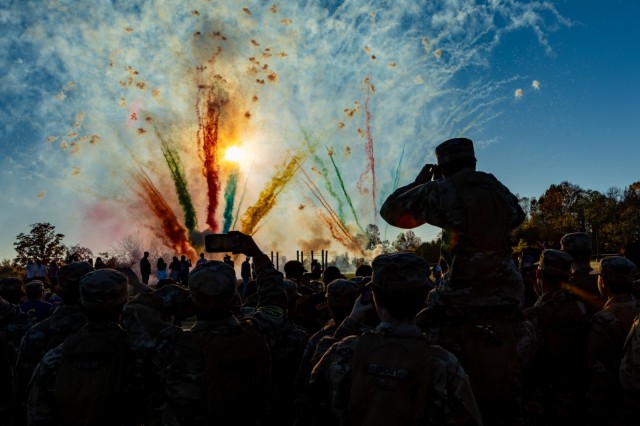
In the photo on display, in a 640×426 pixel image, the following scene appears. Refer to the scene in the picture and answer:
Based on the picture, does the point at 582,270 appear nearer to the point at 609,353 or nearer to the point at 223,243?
the point at 609,353

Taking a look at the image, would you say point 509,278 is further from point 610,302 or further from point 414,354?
point 610,302

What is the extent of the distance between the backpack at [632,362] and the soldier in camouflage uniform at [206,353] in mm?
3363

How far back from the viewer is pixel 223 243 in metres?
4.91

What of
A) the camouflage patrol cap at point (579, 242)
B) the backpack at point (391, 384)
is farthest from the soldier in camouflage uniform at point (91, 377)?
the camouflage patrol cap at point (579, 242)

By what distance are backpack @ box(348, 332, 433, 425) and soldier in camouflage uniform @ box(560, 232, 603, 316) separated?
14.7 ft

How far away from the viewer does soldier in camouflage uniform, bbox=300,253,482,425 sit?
2906 millimetres

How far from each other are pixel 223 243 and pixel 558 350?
158 inches

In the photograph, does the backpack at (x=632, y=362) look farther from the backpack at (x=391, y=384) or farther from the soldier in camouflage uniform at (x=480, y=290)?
the backpack at (x=391, y=384)

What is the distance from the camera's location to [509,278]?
14.1 feet

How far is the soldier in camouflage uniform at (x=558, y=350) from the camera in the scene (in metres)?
5.75

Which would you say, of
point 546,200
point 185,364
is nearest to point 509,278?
point 185,364

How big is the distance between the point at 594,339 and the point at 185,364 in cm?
433

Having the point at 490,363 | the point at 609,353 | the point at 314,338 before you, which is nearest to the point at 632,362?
the point at 609,353

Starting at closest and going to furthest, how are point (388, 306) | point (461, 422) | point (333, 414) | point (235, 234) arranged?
point (461, 422), point (388, 306), point (333, 414), point (235, 234)
